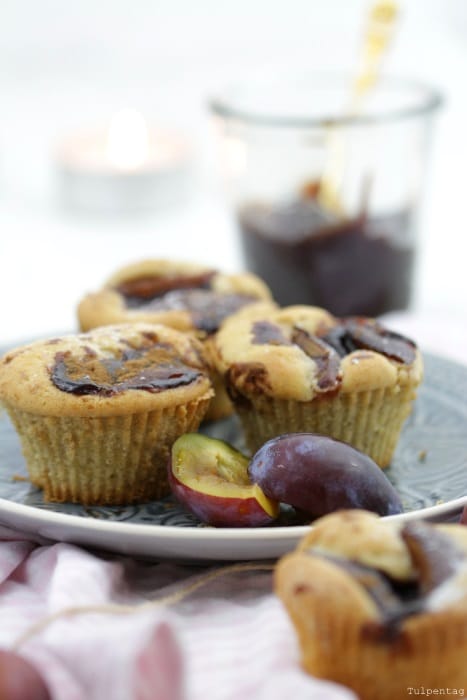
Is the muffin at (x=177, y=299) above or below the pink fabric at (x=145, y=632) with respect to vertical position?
above

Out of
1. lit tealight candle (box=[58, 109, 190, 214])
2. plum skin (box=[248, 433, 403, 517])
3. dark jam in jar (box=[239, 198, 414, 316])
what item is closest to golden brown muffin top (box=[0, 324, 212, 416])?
plum skin (box=[248, 433, 403, 517])

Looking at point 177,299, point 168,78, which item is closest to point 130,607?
point 177,299

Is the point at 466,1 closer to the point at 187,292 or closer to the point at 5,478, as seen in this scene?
the point at 187,292

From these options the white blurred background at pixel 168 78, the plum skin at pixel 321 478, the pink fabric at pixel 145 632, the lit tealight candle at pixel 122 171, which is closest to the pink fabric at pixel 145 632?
the pink fabric at pixel 145 632

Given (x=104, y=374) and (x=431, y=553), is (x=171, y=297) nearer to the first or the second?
(x=104, y=374)

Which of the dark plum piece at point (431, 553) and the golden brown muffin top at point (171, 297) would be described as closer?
the dark plum piece at point (431, 553)

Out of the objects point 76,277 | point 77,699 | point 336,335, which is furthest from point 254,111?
point 77,699

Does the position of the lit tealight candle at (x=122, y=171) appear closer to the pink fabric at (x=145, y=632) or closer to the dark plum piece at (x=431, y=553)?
the pink fabric at (x=145, y=632)
